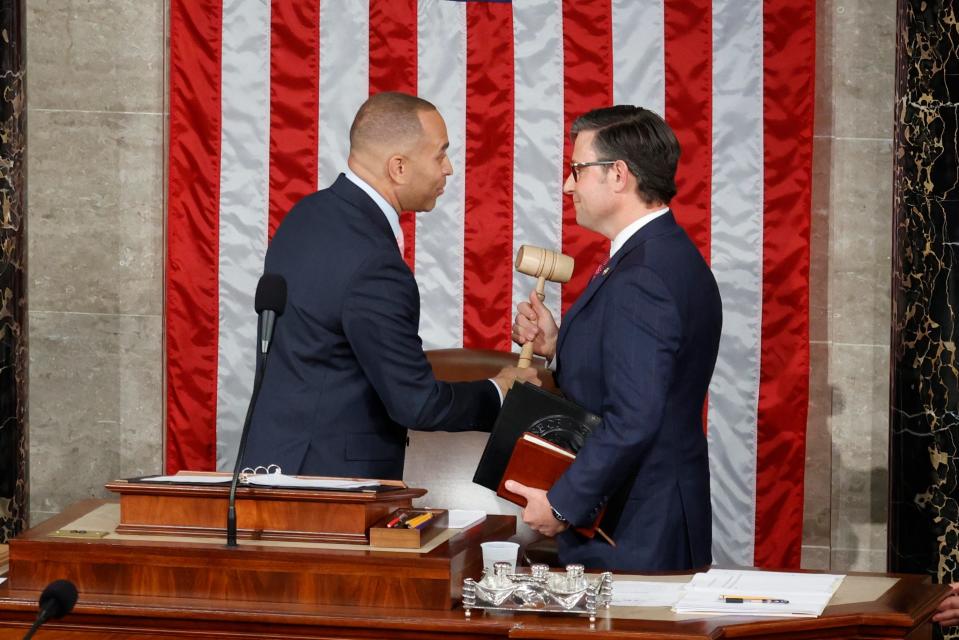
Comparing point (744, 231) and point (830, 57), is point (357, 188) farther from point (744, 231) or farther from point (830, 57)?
point (830, 57)

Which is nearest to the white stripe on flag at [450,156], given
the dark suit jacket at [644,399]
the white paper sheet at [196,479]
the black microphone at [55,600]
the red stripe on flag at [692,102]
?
the red stripe on flag at [692,102]

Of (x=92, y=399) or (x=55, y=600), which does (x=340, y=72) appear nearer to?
(x=92, y=399)

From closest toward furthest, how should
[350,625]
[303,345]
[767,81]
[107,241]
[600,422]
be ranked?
[350,625]
[600,422]
[303,345]
[767,81]
[107,241]

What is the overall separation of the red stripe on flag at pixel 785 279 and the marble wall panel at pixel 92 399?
2.32 metres

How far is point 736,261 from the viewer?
4.62m

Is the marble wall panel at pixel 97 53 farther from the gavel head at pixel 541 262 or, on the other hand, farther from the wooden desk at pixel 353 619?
the wooden desk at pixel 353 619

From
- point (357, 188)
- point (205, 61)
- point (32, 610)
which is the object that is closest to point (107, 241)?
point (205, 61)

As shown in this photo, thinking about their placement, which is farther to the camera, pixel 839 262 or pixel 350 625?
pixel 839 262

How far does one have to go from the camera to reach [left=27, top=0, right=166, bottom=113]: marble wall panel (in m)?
4.85

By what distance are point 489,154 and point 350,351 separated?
1.62 metres

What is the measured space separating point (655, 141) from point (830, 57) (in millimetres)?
1984

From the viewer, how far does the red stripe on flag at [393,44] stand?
15.3 ft

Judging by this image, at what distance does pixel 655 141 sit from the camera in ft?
9.91

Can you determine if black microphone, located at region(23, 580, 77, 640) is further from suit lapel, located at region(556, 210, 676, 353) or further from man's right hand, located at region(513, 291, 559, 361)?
man's right hand, located at region(513, 291, 559, 361)
